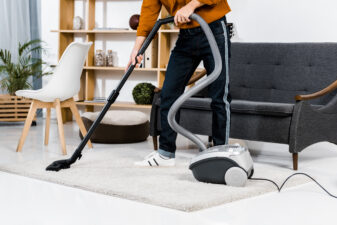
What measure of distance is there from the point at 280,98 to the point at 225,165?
1.56 meters

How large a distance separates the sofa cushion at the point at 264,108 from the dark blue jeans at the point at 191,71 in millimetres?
431

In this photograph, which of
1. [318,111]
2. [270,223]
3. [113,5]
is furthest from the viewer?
[113,5]

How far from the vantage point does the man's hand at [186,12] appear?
2693 mm

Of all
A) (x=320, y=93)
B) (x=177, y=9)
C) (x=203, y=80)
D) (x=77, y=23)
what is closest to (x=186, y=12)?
(x=177, y=9)

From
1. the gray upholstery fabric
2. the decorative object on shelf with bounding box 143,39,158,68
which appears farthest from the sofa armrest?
the decorative object on shelf with bounding box 143,39,158,68

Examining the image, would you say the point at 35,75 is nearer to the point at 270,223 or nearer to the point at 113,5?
the point at 113,5

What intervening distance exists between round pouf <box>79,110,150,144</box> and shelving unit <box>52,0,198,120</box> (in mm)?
1017

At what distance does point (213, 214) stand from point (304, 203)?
1.55 ft

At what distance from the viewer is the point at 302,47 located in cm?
388

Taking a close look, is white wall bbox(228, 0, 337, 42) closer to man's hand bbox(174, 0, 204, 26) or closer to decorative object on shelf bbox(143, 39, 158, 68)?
decorative object on shelf bbox(143, 39, 158, 68)

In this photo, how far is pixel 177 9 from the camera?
2959 millimetres

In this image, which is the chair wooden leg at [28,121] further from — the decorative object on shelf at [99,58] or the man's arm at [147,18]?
the decorative object on shelf at [99,58]

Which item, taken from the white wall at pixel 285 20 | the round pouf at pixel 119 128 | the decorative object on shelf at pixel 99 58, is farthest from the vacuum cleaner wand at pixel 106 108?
the decorative object on shelf at pixel 99 58

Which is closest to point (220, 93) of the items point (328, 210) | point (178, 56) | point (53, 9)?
point (178, 56)
